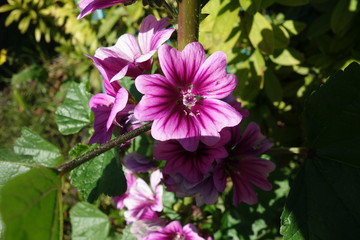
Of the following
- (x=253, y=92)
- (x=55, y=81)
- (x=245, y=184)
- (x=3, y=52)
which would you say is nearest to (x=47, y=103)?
(x=55, y=81)

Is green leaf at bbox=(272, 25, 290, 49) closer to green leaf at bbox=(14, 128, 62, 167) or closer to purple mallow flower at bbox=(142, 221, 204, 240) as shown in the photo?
purple mallow flower at bbox=(142, 221, 204, 240)

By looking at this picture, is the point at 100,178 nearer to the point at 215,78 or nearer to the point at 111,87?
the point at 111,87

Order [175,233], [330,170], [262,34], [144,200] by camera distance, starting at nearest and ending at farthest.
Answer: [330,170] → [175,233] → [144,200] → [262,34]

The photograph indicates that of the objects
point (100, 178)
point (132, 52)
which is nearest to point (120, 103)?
point (132, 52)

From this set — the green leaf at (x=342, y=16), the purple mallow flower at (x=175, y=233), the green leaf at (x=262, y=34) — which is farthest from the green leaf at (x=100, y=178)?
the green leaf at (x=342, y=16)

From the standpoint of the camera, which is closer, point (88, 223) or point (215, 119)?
point (215, 119)

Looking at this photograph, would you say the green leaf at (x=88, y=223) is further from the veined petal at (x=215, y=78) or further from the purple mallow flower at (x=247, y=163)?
the veined petal at (x=215, y=78)
